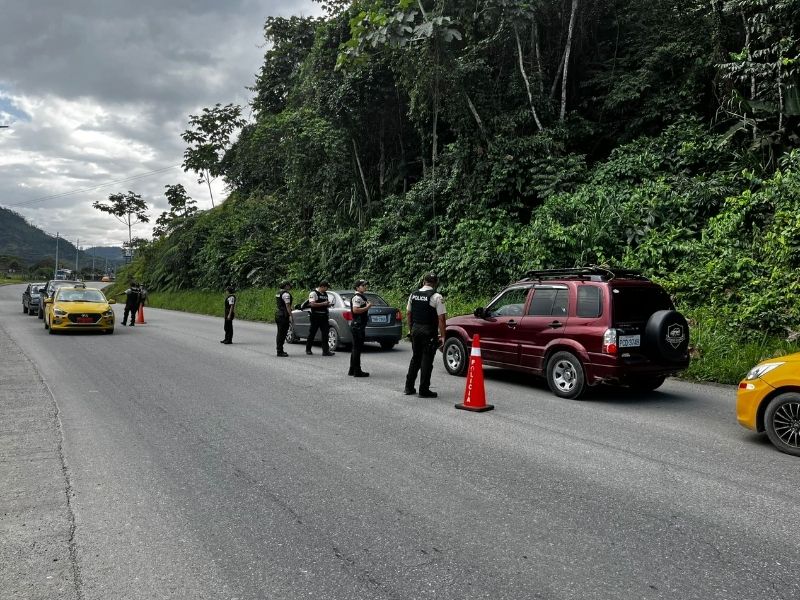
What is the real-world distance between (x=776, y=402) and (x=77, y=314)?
17072 mm

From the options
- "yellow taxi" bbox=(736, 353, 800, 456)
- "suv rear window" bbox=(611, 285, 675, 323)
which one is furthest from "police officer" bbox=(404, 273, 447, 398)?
"yellow taxi" bbox=(736, 353, 800, 456)

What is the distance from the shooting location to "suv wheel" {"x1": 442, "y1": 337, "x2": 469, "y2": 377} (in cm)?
1034

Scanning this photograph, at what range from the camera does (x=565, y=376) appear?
855 centimetres

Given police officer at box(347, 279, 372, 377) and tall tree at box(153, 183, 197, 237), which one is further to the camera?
tall tree at box(153, 183, 197, 237)

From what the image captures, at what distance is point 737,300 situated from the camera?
1140 centimetres

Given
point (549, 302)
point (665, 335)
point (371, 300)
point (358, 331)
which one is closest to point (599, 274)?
point (549, 302)

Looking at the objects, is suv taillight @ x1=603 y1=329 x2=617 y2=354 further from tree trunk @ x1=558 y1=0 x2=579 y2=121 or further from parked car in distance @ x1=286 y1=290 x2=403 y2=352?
tree trunk @ x1=558 y1=0 x2=579 y2=121

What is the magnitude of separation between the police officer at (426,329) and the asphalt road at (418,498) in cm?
41

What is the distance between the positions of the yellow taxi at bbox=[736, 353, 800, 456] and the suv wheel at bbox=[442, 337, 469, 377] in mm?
4894

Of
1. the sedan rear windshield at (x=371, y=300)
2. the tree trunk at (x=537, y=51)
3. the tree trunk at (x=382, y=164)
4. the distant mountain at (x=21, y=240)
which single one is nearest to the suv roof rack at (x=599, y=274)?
the sedan rear windshield at (x=371, y=300)

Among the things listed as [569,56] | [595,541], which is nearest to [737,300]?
[595,541]

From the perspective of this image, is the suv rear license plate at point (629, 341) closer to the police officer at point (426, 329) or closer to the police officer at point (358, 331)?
the police officer at point (426, 329)

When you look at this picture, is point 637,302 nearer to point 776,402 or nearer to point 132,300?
point 776,402

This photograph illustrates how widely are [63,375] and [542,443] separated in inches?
331
